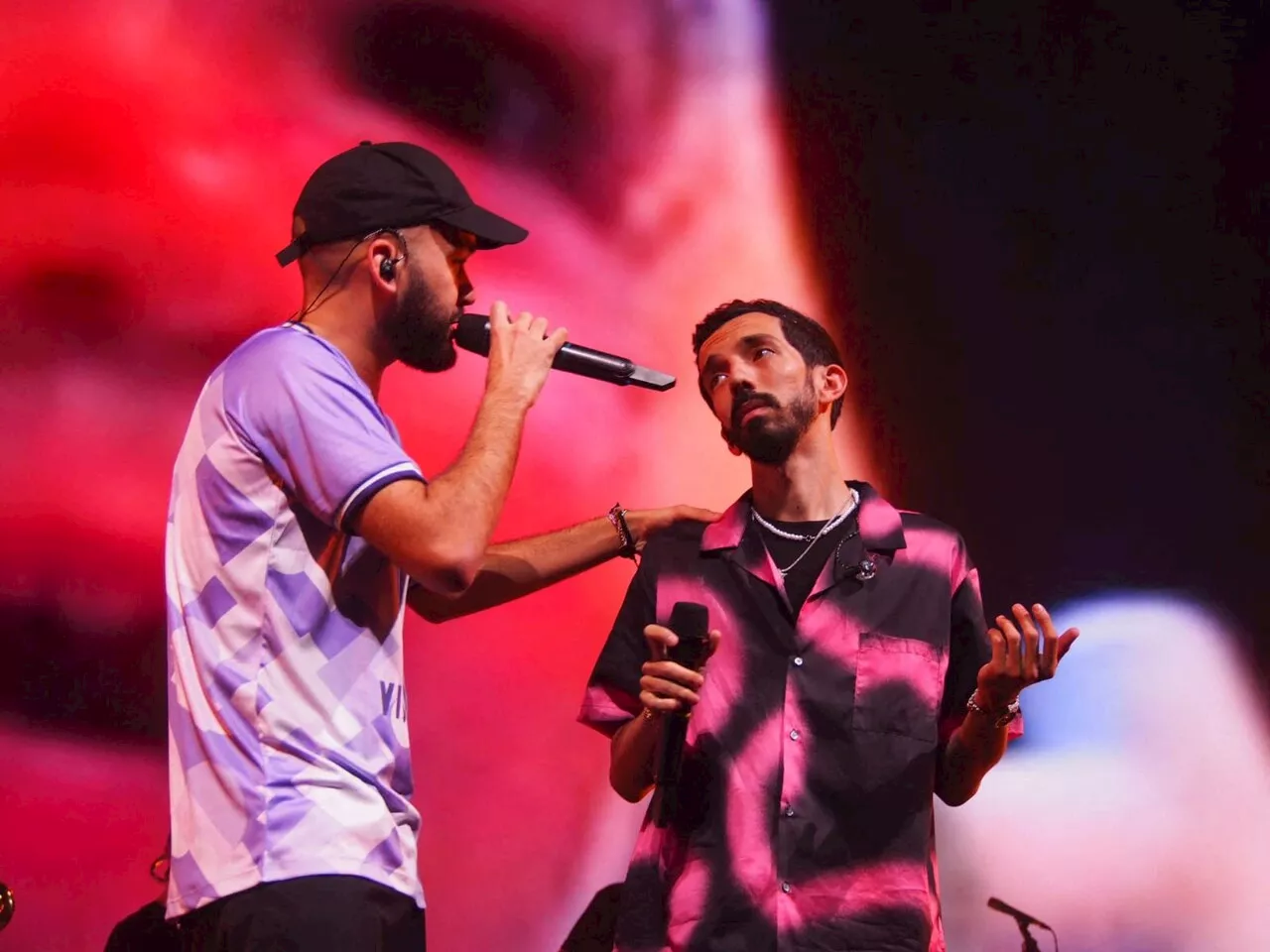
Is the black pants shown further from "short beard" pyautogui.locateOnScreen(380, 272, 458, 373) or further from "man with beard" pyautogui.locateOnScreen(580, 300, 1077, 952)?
"short beard" pyautogui.locateOnScreen(380, 272, 458, 373)

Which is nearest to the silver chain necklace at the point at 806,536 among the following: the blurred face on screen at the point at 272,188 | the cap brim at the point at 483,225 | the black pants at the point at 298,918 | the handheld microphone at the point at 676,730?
the blurred face on screen at the point at 272,188

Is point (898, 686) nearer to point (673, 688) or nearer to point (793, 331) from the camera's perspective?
point (673, 688)

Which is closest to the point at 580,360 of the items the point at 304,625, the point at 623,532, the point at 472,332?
the point at 472,332

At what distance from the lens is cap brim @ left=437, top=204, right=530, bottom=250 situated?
7.12 ft

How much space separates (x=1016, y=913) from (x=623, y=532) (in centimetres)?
130

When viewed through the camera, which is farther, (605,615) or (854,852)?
(605,615)

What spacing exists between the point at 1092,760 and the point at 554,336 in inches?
70.4

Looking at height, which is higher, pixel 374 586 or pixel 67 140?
pixel 67 140

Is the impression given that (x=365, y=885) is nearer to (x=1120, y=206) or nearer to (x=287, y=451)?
(x=287, y=451)

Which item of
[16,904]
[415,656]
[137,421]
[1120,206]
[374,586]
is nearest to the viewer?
[374,586]

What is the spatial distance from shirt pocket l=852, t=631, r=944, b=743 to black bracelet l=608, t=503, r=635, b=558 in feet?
1.74

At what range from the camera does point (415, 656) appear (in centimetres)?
300

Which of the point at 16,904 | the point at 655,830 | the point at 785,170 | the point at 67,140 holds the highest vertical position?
the point at 785,170

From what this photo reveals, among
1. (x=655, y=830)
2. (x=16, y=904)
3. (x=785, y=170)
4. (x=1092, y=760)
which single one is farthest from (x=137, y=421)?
(x=1092, y=760)
